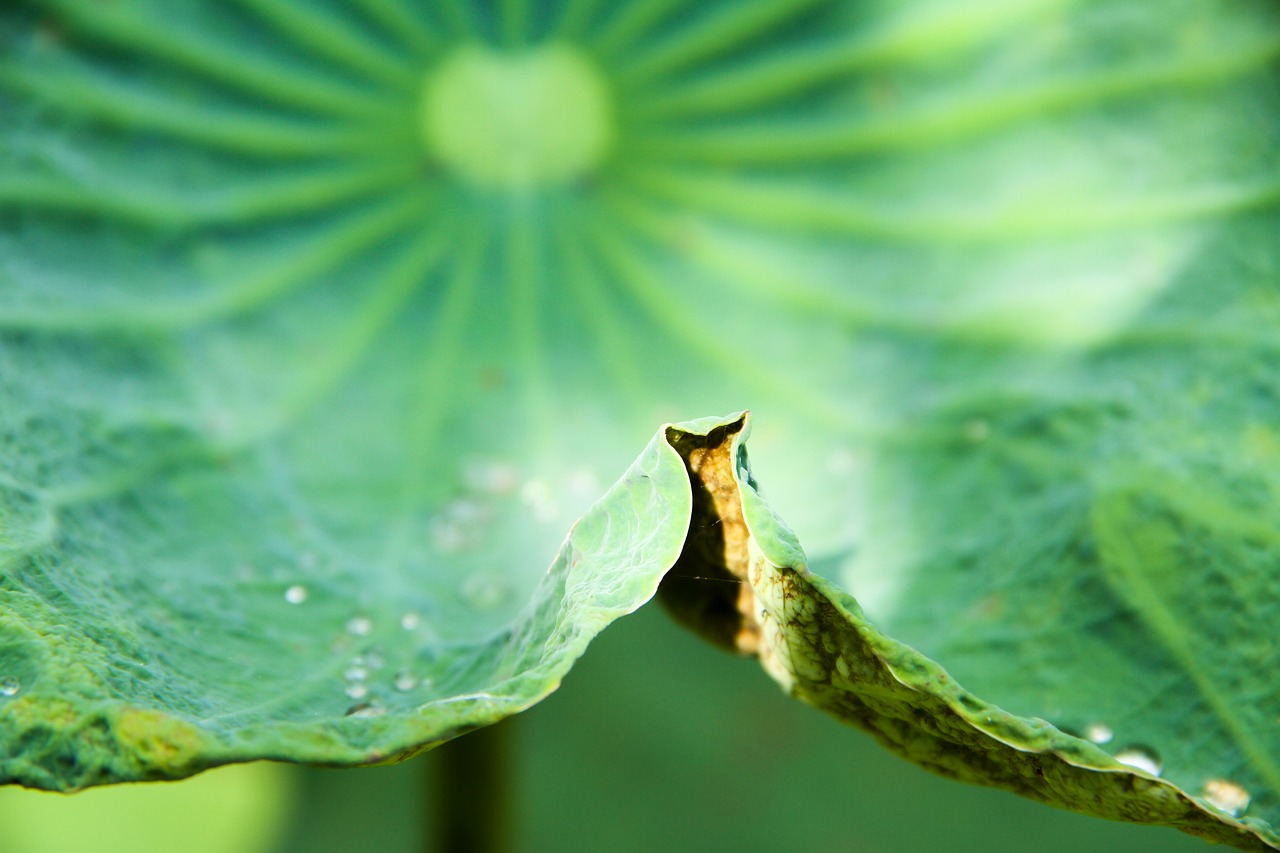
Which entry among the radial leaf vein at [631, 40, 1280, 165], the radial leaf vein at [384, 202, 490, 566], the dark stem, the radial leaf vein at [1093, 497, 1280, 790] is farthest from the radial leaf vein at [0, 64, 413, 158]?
the radial leaf vein at [1093, 497, 1280, 790]

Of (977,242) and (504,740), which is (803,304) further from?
(504,740)

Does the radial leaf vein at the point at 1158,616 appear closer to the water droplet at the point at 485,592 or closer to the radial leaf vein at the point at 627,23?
the water droplet at the point at 485,592

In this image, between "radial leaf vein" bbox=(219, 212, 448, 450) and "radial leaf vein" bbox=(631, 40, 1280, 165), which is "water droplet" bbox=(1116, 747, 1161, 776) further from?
"radial leaf vein" bbox=(219, 212, 448, 450)

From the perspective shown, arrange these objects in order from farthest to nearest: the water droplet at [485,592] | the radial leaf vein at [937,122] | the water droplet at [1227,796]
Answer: the radial leaf vein at [937,122] < the water droplet at [485,592] < the water droplet at [1227,796]

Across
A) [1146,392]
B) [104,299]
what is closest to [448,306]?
[104,299]

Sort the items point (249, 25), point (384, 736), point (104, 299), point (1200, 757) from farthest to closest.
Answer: point (249, 25)
point (104, 299)
point (1200, 757)
point (384, 736)

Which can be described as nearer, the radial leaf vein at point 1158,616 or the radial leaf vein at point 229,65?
the radial leaf vein at point 1158,616

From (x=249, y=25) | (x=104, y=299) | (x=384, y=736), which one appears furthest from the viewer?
(x=249, y=25)

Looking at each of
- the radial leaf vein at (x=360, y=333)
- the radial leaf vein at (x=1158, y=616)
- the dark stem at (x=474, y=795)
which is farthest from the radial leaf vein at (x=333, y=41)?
the radial leaf vein at (x=1158, y=616)
